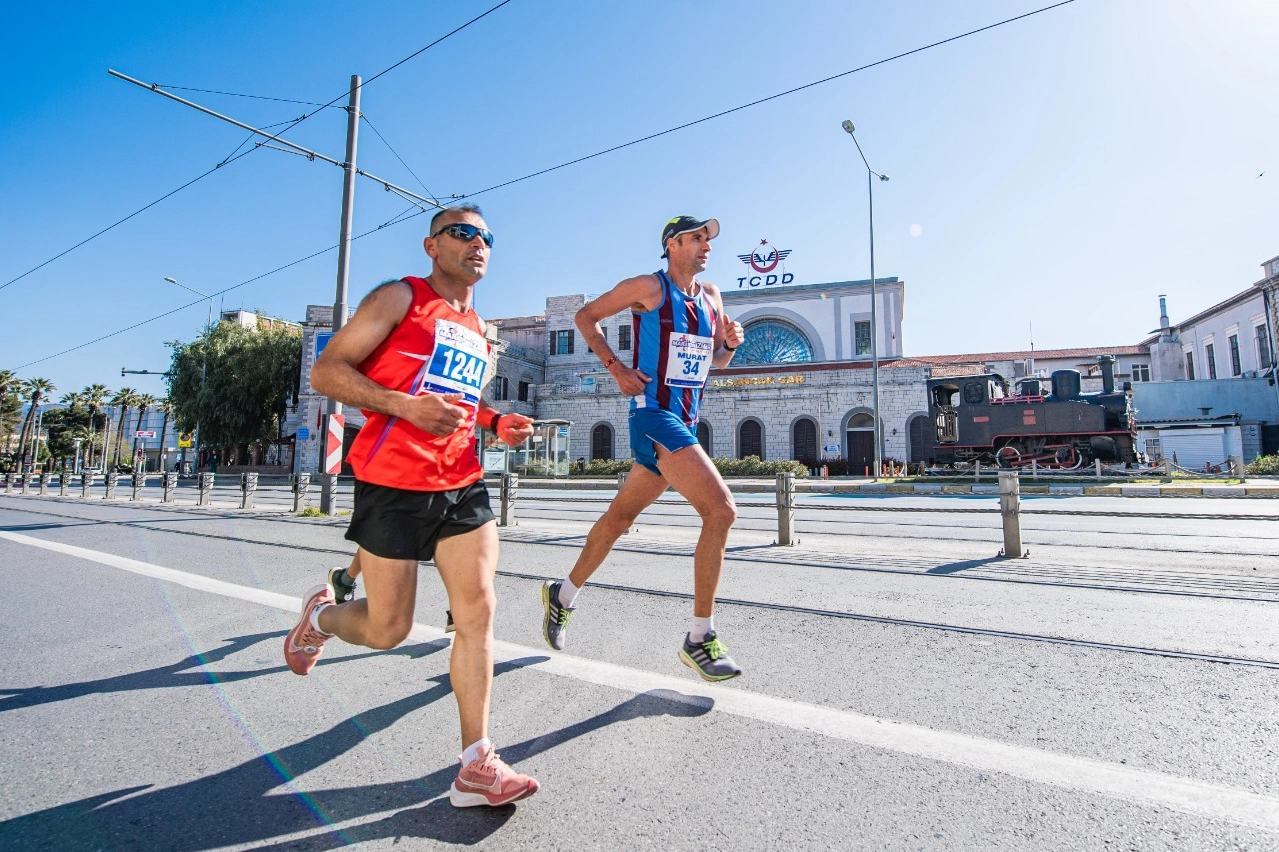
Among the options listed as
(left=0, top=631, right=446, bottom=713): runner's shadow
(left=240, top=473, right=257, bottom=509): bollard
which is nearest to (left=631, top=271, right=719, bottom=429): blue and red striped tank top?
(left=0, top=631, right=446, bottom=713): runner's shadow

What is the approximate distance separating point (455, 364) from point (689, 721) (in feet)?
5.38

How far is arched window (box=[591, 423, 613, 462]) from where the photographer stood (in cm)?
3991

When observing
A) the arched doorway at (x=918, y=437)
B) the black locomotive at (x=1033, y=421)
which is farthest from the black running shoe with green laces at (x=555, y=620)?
the arched doorway at (x=918, y=437)

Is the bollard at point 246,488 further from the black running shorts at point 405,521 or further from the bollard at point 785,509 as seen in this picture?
the black running shorts at point 405,521

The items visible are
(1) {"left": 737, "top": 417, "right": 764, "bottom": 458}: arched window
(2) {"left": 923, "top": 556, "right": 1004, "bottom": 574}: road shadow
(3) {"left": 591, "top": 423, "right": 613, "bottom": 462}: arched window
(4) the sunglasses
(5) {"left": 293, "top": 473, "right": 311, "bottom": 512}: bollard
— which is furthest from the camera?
(3) {"left": 591, "top": 423, "right": 613, "bottom": 462}: arched window

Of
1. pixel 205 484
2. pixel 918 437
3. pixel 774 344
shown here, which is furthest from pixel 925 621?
pixel 774 344

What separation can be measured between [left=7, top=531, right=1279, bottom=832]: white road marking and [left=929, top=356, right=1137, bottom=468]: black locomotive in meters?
24.7

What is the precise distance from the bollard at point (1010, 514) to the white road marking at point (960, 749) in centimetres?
509

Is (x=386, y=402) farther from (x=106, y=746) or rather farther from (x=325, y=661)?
(x=325, y=661)

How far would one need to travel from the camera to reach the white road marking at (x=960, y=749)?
1.86m

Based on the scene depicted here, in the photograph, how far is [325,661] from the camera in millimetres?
3424

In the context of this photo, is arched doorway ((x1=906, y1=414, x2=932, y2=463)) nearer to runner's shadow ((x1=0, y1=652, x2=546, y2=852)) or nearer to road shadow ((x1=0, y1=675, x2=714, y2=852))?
road shadow ((x1=0, y1=675, x2=714, y2=852))

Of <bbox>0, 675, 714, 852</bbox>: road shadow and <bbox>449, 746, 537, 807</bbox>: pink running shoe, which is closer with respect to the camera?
<bbox>0, 675, 714, 852</bbox>: road shadow

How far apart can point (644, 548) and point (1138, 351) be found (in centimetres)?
6110
